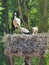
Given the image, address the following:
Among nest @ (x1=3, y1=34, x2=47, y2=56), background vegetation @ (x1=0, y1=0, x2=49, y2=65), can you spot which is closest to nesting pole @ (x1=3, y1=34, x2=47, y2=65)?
nest @ (x1=3, y1=34, x2=47, y2=56)

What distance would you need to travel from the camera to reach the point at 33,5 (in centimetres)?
1953

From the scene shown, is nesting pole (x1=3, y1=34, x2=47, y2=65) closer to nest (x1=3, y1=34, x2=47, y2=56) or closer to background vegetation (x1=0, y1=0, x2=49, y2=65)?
nest (x1=3, y1=34, x2=47, y2=56)

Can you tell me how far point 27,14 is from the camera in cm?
1739

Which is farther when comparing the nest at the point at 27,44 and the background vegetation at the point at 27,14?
the background vegetation at the point at 27,14

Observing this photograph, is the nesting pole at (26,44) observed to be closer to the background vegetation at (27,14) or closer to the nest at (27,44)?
the nest at (27,44)

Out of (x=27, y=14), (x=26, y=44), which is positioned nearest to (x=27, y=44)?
(x=26, y=44)

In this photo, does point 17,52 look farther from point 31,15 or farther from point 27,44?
point 31,15

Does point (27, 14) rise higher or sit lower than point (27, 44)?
higher

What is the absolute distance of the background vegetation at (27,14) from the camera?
17.2 meters

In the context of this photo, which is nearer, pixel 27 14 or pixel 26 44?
pixel 26 44

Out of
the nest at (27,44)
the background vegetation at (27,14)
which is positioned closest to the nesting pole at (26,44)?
the nest at (27,44)

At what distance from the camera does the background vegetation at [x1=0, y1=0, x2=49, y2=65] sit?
1717 centimetres

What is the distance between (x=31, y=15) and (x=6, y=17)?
1672 mm

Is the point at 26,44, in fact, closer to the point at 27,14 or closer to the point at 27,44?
the point at 27,44
